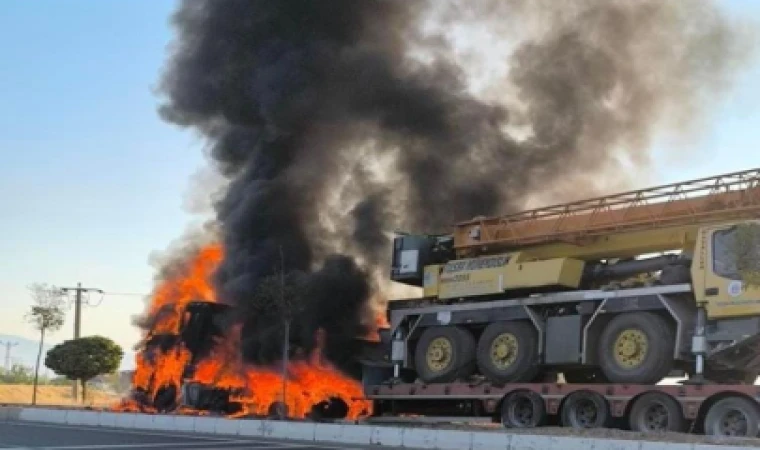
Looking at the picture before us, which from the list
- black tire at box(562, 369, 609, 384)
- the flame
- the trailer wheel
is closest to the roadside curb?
the trailer wheel

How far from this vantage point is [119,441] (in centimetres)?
1562

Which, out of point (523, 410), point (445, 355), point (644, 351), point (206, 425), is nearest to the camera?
point (644, 351)

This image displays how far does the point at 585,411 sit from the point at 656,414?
1405mm

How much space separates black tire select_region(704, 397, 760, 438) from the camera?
14672mm

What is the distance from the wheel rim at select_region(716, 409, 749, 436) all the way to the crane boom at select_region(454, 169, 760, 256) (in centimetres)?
350

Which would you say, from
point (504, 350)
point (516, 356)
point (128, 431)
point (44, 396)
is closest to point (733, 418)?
point (516, 356)

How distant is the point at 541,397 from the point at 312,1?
19.1 m

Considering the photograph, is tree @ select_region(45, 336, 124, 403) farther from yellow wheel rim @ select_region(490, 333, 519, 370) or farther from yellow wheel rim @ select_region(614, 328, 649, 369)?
yellow wheel rim @ select_region(614, 328, 649, 369)

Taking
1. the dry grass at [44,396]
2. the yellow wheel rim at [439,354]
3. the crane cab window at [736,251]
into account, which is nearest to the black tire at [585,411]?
the crane cab window at [736,251]

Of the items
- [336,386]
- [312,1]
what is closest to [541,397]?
[336,386]

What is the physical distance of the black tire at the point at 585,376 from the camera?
18.8 m

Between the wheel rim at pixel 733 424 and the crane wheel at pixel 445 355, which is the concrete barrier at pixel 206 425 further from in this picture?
the wheel rim at pixel 733 424

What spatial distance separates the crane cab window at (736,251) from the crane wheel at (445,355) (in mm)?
5878

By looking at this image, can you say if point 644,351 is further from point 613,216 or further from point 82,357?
point 82,357
